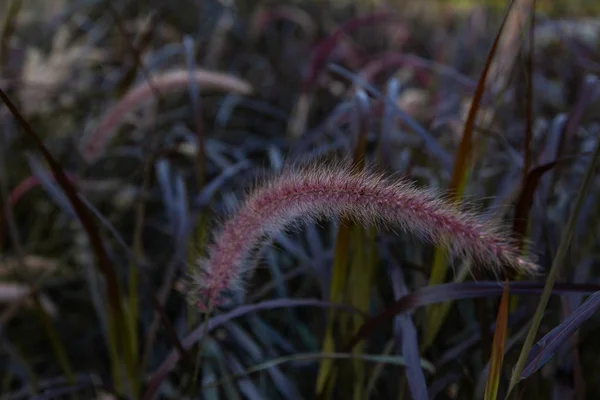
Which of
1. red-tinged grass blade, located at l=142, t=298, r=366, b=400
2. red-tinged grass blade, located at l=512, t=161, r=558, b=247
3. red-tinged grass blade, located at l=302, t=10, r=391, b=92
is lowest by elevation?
red-tinged grass blade, located at l=142, t=298, r=366, b=400

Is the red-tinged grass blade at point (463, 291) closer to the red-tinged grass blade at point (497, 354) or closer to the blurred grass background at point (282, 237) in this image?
the blurred grass background at point (282, 237)

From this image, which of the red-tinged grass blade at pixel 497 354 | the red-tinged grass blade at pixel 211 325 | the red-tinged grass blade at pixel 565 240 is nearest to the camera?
the red-tinged grass blade at pixel 565 240

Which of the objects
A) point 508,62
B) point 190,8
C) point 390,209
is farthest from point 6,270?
point 190,8

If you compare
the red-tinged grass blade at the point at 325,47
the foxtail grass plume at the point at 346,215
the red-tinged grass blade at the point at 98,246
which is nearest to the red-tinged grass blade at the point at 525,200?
the foxtail grass plume at the point at 346,215

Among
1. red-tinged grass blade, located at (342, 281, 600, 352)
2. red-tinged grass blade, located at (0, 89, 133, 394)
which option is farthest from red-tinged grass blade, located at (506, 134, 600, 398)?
red-tinged grass blade, located at (0, 89, 133, 394)

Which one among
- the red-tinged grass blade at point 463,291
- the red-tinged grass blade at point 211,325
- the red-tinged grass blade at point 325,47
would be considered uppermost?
the red-tinged grass blade at point 325,47

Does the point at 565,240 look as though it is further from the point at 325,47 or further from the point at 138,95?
the point at 325,47

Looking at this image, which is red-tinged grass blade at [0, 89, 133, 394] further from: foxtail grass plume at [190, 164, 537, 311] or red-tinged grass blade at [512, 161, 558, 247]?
red-tinged grass blade at [512, 161, 558, 247]
